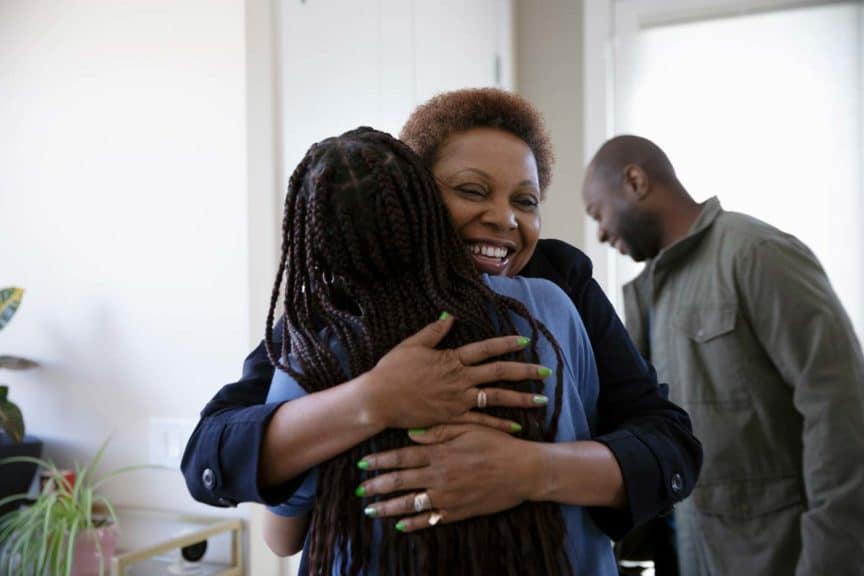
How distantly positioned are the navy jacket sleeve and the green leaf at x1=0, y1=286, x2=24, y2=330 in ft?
5.40

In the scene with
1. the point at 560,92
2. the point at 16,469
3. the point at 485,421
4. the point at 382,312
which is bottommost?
the point at 16,469

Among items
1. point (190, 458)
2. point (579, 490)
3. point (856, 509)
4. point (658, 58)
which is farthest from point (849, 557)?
point (658, 58)

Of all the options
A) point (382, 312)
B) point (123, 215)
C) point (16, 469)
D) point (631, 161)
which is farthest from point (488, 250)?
point (16, 469)

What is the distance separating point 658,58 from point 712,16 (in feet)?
0.75

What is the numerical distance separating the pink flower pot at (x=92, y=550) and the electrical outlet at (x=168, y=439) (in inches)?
8.2

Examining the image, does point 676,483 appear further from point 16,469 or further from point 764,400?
point 16,469

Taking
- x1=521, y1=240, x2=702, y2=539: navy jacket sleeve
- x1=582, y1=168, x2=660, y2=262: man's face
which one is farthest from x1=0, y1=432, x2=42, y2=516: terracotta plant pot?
x1=521, y1=240, x2=702, y2=539: navy jacket sleeve

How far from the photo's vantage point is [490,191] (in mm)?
949

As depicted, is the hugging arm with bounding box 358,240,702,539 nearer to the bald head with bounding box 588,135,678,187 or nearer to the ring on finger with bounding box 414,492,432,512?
the ring on finger with bounding box 414,492,432,512

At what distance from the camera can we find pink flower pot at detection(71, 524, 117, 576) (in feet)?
6.10

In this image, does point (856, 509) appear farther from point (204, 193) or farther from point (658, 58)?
point (658, 58)

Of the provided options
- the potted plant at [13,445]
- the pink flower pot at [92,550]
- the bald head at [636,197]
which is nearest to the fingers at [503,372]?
the bald head at [636,197]

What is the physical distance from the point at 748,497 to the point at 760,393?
0.71 feet

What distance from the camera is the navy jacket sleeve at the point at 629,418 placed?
0.84 m
